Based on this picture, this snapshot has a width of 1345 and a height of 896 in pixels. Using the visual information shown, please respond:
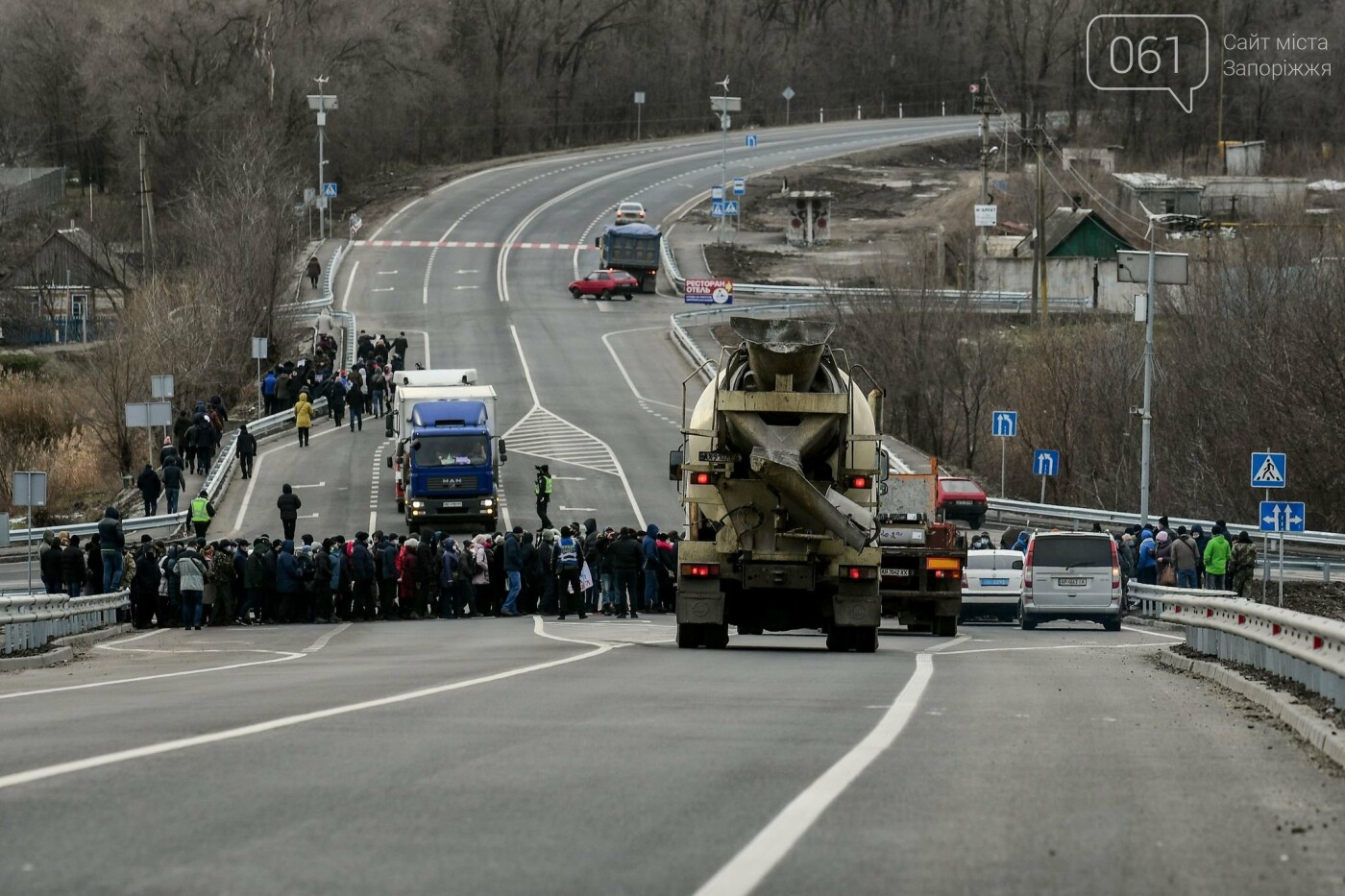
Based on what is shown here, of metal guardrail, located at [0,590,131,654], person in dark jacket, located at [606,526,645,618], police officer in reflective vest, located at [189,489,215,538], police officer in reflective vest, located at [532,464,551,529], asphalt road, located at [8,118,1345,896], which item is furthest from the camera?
police officer in reflective vest, located at [532,464,551,529]

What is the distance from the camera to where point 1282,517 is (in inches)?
1289

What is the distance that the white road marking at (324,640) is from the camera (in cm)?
2494

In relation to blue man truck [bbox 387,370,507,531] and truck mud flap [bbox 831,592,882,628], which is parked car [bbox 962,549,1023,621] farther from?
blue man truck [bbox 387,370,507,531]

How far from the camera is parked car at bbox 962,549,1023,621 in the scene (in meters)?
34.1

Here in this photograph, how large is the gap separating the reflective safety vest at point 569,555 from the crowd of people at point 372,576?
0.02 metres

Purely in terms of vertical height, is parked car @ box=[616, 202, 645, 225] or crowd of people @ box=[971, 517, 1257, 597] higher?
parked car @ box=[616, 202, 645, 225]

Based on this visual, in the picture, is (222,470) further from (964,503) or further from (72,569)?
(964,503)

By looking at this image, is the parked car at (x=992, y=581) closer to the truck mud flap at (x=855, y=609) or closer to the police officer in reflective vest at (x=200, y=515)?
the truck mud flap at (x=855, y=609)

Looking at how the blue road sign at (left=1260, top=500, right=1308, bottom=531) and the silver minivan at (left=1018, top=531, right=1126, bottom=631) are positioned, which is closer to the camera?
the silver minivan at (left=1018, top=531, right=1126, bottom=631)

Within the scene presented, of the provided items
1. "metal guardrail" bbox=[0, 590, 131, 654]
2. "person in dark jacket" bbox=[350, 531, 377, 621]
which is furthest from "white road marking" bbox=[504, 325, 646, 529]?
"metal guardrail" bbox=[0, 590, 131, 654]

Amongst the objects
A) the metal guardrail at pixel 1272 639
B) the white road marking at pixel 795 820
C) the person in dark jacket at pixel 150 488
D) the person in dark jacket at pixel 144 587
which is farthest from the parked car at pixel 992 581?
the white road marking at pixel 795 820

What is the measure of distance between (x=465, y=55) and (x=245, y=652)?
120 m

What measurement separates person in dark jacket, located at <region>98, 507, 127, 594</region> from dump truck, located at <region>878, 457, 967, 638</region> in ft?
40.5

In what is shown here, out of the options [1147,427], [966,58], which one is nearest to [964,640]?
[1147,427]
